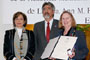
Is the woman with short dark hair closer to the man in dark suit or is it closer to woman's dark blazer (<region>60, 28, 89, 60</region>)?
the man in dark suit

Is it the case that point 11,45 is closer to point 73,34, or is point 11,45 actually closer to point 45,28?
point 45,28

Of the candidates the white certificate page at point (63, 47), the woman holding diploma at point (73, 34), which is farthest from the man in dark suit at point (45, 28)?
the white certificate page at point (63, 47)

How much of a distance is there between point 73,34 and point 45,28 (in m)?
0.76

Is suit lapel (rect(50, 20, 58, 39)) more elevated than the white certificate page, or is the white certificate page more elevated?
suit lapel (rect(50, 20, 58, 39))

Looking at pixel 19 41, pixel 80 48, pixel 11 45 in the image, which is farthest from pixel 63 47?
pixel 11 45

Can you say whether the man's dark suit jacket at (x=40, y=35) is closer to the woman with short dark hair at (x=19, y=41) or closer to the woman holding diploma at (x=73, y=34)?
the woman with short dark hair at (x=19, y=41)

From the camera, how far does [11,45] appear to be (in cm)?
339

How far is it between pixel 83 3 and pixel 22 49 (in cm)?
148

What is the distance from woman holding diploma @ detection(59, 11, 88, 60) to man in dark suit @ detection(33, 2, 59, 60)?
357 mm

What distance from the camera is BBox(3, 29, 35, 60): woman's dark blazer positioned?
131 inches

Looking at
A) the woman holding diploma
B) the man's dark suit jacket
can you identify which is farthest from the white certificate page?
the man's dark suit jacket

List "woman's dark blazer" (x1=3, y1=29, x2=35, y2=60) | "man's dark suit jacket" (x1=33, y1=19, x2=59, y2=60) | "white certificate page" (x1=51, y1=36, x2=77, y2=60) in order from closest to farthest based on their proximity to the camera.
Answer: "white certificate page" (x1=51, y1=36, x2=77, y2=60) → "woman's dark blazer" (x1=3, y1=29, x2=35, y2=60) → "man's dark suit jacket" (x1=33, y1=19, x2=59, y2=60)

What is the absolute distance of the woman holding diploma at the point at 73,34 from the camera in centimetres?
280

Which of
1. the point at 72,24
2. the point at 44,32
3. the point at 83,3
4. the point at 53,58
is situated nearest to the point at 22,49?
the point at 44,32
